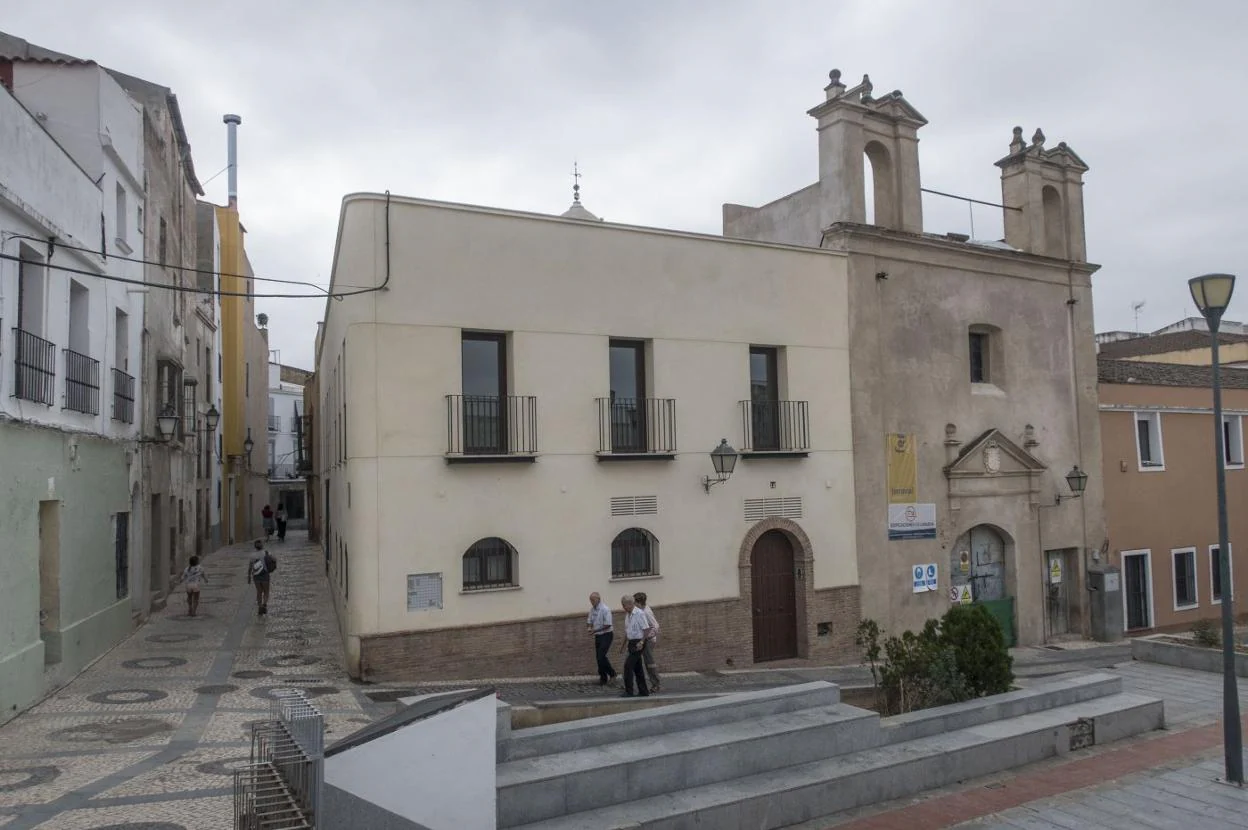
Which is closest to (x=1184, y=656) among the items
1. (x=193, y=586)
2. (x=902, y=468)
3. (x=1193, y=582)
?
(x=902, y=468)

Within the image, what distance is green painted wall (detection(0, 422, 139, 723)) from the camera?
1122cm

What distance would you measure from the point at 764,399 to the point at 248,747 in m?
11.0

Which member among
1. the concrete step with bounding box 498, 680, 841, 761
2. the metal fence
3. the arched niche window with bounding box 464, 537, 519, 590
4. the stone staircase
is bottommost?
the stone staircase

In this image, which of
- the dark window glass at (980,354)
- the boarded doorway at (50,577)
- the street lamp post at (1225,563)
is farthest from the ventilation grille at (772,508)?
the boarded doorway at (50,577)

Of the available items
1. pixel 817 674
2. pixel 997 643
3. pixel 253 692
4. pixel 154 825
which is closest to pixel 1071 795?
pixel 997 643

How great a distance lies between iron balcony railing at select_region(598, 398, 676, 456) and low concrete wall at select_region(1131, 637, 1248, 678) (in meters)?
9.67

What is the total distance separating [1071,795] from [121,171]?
17515 mm

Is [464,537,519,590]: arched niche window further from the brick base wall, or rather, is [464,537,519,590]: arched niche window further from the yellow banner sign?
the yellow banner sign

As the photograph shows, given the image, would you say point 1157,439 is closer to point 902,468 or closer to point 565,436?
point 902,468

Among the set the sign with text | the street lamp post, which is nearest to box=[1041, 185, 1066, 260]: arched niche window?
the sign with text

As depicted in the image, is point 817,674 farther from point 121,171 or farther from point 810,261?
point 121,171

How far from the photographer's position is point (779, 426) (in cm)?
1773

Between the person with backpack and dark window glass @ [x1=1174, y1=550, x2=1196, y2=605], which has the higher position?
the person with backpack

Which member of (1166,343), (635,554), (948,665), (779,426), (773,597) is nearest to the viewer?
(948,665)
